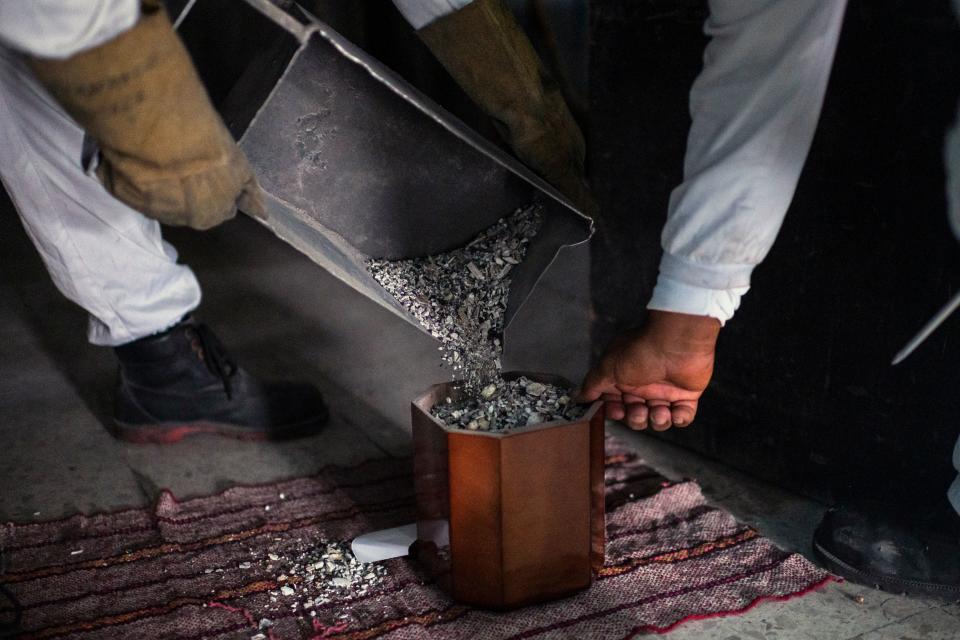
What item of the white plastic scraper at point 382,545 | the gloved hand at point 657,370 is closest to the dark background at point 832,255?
the gloved hand at point 657,370

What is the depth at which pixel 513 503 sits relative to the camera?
4.18ft

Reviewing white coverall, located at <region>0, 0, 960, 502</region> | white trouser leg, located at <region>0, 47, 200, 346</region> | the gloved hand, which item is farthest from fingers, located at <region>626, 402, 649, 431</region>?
white trouser leg, located at <region>0, 47, 200, 346</region>

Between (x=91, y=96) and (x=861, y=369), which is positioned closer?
(x=91, y=96)

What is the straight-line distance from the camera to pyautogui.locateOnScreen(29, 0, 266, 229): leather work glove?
1.08 meters

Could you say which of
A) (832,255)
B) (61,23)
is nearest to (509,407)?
(832,255)

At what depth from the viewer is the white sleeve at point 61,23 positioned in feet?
3.43

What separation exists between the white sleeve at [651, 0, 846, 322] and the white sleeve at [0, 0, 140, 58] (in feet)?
2.16

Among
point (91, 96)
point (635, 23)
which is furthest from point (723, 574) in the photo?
point (91, 96)

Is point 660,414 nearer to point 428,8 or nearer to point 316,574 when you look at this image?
point 316,574

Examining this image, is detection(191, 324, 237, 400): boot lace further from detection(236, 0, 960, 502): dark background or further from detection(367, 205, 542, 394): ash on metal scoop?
detection(236, 0, 960, 502): dark background

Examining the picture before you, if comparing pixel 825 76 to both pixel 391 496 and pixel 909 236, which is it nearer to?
pixel 909 236

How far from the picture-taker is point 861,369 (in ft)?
4.98

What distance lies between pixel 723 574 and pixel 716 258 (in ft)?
1.47

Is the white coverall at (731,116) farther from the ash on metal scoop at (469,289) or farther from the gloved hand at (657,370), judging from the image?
the ash on metal scoop at (469,289)
